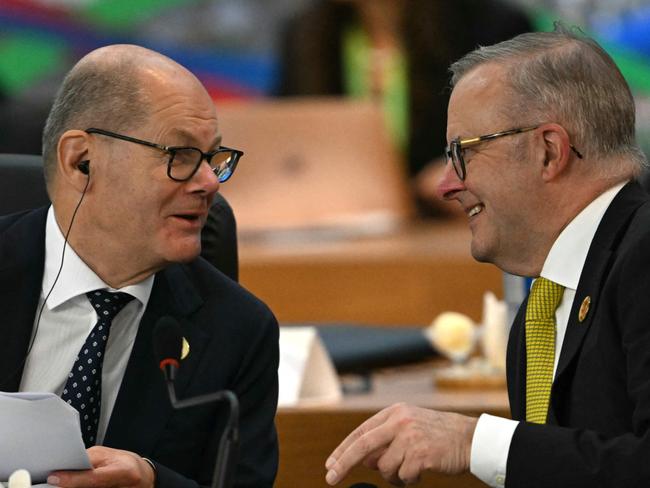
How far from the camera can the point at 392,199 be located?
534 centimetres

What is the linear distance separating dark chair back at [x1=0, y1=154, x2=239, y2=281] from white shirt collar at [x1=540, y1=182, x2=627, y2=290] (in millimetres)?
638

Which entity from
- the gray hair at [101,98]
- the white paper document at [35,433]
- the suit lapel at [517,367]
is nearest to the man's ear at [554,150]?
the suit lapel at [517,367]

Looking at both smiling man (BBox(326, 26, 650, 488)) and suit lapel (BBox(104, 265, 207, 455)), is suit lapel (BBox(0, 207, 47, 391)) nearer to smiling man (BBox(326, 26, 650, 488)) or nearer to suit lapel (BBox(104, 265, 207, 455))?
suit lapel (BBox(104, 265, 207, 455))

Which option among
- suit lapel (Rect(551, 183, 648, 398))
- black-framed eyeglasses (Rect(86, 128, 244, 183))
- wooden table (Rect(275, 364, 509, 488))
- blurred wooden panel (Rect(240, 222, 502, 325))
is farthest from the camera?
blurred wooden panel (Rect(240, 222, 502, 325))

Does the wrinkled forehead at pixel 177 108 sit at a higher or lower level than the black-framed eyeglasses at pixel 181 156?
higher

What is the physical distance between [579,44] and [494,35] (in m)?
3.85

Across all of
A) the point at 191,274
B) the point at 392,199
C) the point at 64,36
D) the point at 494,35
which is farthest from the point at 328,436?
the point at 64,36

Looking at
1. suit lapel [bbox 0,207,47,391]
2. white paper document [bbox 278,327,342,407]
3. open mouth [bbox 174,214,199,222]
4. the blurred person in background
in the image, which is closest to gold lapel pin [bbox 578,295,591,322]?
open mouth [bbox 174,214,199,222]

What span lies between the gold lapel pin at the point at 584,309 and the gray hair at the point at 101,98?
746mm

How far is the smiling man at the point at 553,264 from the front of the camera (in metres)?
2.02

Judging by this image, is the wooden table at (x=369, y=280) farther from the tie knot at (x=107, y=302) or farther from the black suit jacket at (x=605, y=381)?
the black suit jacket at (x=605, y=381)

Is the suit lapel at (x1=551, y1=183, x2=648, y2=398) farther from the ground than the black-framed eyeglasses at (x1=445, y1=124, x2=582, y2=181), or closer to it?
closer to it

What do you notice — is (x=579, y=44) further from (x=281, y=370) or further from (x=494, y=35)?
(x=494, y=35)

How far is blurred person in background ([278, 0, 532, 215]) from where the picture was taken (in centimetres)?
593
